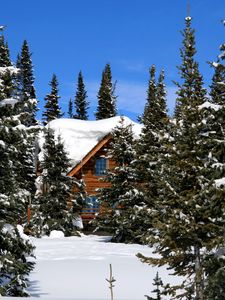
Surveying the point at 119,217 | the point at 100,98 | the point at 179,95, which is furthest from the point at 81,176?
the point at 100,98

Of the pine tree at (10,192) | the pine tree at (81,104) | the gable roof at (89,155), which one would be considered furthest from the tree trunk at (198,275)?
the pine tree at (81,104)

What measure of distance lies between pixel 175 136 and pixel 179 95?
1.51 meters

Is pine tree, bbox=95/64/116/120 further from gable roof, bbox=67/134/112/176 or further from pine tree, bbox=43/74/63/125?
gable roof, bbox=67/134/112/176

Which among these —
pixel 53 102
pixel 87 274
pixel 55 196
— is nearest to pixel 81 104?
pixel 53 102

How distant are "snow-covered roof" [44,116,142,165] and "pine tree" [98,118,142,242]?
15.2 meters

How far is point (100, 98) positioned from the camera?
85.6 meters

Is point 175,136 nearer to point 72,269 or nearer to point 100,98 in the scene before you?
point 72,269

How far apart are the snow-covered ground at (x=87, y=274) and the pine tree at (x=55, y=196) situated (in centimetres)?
860

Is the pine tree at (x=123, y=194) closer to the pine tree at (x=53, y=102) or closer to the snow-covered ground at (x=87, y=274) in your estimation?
the snow-covered ground at (x=87, y=274)

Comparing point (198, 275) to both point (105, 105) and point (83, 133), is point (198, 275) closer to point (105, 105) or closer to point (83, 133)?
point (83, 133)

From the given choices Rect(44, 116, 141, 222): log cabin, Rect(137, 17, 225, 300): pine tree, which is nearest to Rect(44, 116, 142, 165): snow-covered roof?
Rect(44, 116, 141, 222): log cabin

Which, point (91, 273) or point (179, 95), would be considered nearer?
point (179, 95)

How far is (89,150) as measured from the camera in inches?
1820

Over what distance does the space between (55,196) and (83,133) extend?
59.2ft
